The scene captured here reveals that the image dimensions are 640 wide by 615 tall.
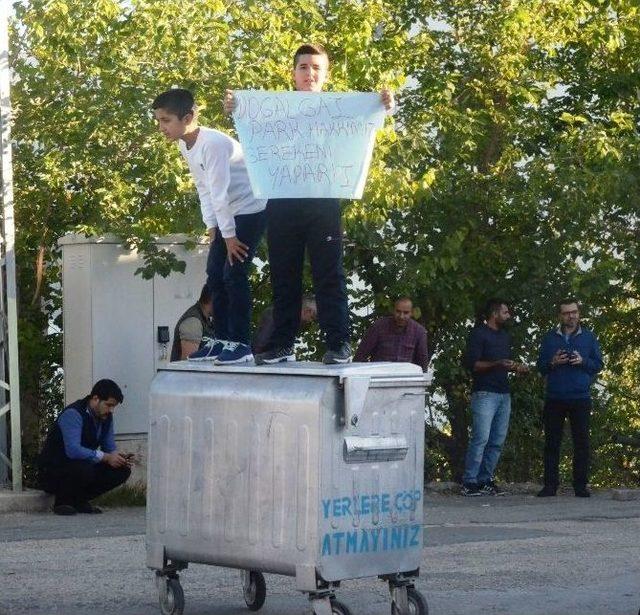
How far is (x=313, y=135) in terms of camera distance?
7.89 meters

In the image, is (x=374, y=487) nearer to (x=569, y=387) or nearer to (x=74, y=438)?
(x=74, y=438)

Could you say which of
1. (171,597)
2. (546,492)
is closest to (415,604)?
(171,597)

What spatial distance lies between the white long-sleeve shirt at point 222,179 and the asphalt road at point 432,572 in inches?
75.4

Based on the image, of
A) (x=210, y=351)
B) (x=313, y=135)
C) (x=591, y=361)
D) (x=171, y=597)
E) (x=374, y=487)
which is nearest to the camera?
(x=374, y=487)

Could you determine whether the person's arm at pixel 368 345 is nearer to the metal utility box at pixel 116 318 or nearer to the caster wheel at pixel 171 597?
the metal utility box at pixel 116 318

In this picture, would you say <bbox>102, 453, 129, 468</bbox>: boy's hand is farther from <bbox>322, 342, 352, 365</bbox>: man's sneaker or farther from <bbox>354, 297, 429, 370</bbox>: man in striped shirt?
<bbox>322, 342, 352, 365</bbox>: man's sneaker

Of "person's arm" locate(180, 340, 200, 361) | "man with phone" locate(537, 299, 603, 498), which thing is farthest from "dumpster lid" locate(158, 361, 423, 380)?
"man with phone" locate(537, 299, 603, 498)

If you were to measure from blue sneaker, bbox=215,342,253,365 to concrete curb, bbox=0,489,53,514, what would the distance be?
5654mm

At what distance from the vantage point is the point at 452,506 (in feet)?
45.9

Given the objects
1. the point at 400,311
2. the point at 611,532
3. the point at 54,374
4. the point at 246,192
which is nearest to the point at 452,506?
the point at 400,311

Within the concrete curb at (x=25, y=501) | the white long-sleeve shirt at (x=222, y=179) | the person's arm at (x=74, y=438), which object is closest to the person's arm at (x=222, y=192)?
the white long-sleeve shirt at (x=222, y=179)

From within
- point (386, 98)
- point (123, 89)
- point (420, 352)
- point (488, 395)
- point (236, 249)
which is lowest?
point (488, 395)

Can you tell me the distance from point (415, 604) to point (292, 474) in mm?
911

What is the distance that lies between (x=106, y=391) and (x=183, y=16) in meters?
3.36
